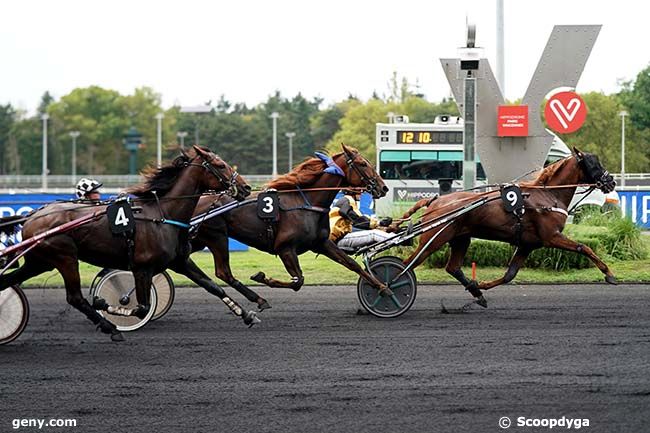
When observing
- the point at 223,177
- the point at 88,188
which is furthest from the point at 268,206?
the point at 88,188

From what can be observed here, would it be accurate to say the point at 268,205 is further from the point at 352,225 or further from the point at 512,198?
the point at 512,198

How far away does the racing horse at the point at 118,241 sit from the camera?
8758mm

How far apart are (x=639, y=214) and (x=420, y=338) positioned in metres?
12.9

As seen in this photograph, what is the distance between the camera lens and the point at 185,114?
71.4m

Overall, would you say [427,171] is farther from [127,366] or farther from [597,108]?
[127,366]

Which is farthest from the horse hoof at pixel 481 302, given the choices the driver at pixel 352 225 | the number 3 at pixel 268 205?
the number 3 at pixel 268 205

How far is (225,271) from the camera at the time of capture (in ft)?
34.6

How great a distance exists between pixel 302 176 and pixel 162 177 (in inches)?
72.5

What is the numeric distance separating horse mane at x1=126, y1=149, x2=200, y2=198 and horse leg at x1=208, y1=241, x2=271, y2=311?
54.9 inches

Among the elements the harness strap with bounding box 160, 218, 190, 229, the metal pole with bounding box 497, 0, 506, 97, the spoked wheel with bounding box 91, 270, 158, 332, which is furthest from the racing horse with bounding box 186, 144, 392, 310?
the metal pole with bounding box 497, 0, 506, 97

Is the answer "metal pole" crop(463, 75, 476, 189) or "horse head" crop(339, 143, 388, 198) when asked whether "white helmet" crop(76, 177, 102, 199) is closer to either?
"horse head" crop(339, 143, 388, 198)

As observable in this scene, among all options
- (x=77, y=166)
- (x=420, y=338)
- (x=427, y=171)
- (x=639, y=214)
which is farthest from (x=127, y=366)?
(x=77, y=166)

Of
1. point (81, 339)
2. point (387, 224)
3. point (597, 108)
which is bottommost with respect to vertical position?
point (81, 339)

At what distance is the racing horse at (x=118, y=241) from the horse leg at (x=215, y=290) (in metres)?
0.44
